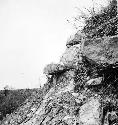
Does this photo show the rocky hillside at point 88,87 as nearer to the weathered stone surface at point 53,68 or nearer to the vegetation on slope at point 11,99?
the weathered stone surface at point 53,68

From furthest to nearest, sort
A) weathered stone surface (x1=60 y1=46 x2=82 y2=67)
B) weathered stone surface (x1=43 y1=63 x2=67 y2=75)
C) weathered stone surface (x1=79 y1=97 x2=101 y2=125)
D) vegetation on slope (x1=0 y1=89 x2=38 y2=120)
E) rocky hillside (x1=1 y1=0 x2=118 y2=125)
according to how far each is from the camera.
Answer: vegetation on slope (x1=0 y1=89 x2=38 y2=120) → weathered stone surface (x1=43 y1=63 x2=67 y2=75) → weathered stone surface (x1=60 y1=46 x2=82 y2=67) → rocky hillside (x1=1 y1=0 x2=118 y2=125) → weathered stone surface (x1=79 y1=97 x2=101 y2=125)

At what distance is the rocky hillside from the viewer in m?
3.74

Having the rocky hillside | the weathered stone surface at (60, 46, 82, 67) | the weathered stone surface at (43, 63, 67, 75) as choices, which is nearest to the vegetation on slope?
the weathered stone surface at (43, 63, 67, 75)

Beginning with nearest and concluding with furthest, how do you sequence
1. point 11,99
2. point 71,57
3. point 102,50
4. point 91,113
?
point 91,113 → point 102,50 → point 71,57 → point 11,99

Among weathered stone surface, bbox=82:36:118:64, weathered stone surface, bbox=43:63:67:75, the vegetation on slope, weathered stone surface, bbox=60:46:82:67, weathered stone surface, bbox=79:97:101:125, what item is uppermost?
weathered stone surface, bbox=82:36:118:64

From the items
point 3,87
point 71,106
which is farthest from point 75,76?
point 3,87

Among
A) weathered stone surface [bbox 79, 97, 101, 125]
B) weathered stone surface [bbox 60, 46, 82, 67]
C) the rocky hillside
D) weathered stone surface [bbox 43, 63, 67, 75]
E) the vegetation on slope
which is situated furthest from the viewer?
the vegetation on slope

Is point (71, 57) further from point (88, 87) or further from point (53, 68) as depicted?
point (88, 87)

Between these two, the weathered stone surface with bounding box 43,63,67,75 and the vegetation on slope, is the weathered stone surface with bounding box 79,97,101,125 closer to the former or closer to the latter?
the weathered stone surface with bounding box 43,63,67,75

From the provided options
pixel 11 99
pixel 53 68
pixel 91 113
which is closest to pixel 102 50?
pixel 91 113

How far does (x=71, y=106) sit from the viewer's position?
4082mm

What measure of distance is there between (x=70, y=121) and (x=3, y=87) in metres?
8.38

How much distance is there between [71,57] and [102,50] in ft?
5.10

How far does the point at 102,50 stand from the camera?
3924 millimetres
